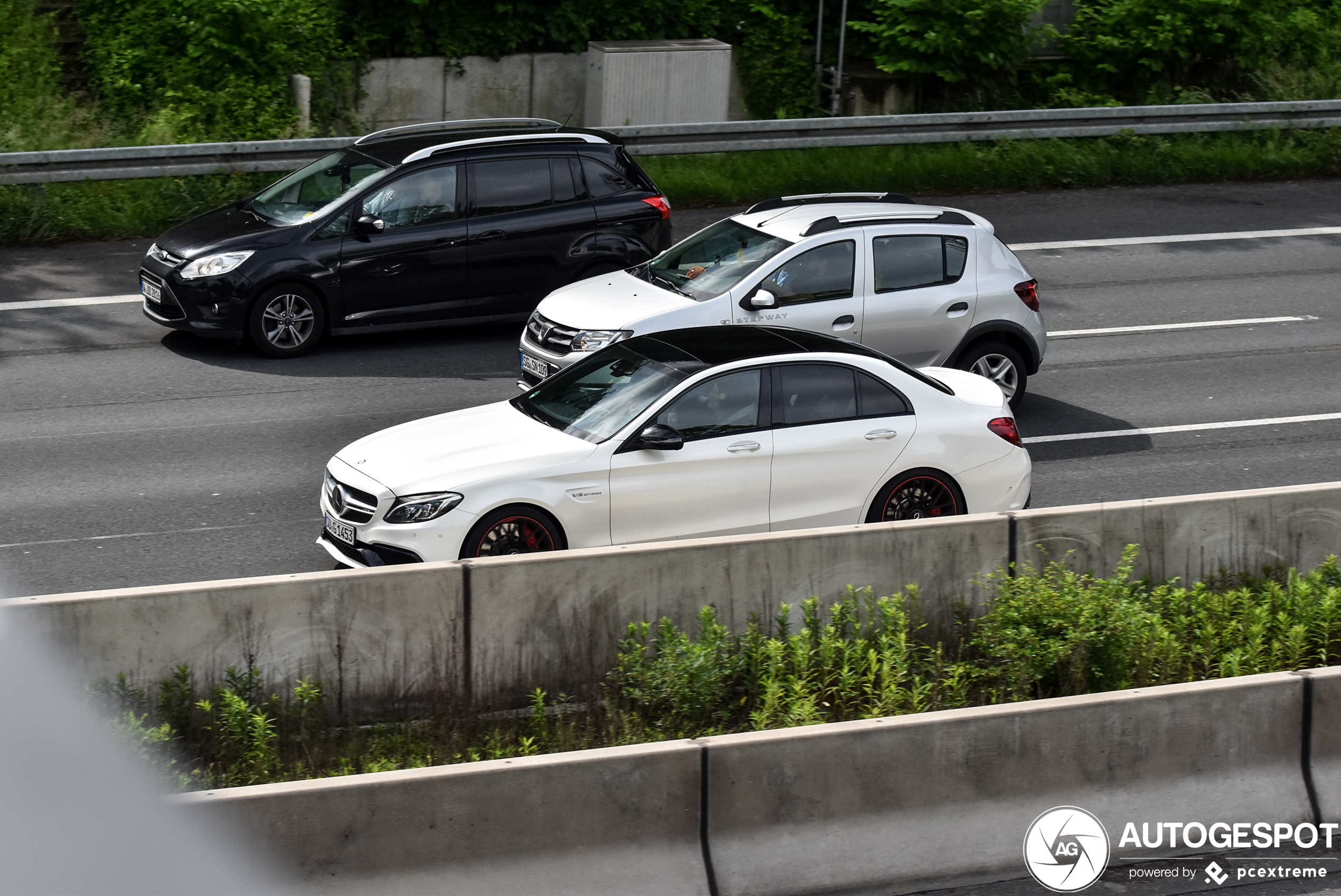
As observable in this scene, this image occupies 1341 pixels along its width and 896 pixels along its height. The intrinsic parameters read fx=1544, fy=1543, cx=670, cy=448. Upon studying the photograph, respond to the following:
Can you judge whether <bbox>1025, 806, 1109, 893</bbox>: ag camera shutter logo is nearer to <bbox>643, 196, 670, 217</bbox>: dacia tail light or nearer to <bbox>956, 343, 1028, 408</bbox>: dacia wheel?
<bbox>956, 343, 1028, 408</bbox>: dacia wheel

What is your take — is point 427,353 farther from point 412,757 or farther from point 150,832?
point 150,832

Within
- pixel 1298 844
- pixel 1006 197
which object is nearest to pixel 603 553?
pixel 1298 844

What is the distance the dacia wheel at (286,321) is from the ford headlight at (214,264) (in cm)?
36

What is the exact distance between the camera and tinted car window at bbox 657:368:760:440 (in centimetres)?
918

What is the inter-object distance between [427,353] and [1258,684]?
9.32 meters

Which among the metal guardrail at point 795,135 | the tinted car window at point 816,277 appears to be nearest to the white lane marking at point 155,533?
the tinted car window at point 816,277

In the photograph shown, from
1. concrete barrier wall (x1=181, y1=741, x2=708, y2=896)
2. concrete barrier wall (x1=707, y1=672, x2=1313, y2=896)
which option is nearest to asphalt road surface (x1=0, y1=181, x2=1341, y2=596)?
concrete barrier wall (x1=181, y1=741, x2=708, y2=896)

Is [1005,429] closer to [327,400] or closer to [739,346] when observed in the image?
[739,346]

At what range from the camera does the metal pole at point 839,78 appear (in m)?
24.1

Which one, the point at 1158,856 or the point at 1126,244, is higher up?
the point at 1126,244

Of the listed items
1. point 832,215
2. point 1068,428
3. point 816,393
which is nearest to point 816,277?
point 832,215

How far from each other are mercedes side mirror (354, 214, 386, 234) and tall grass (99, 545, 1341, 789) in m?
7.27

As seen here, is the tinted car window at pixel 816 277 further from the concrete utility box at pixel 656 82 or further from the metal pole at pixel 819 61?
the metal pole at pixel 819 61

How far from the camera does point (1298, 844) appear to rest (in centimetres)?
651
